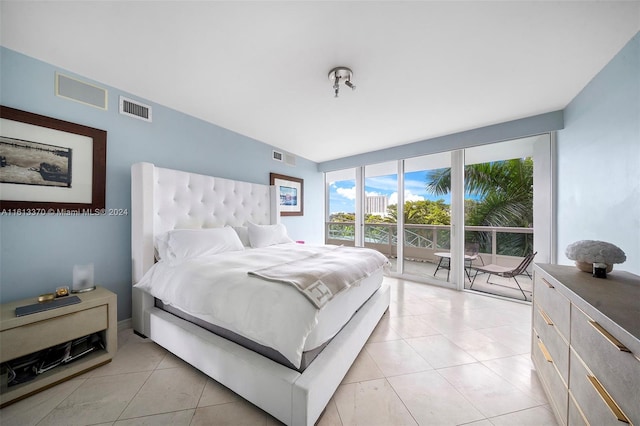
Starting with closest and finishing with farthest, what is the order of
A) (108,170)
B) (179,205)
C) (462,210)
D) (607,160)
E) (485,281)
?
(607,160), (108,170), (179,205), (462,210), (485,281)

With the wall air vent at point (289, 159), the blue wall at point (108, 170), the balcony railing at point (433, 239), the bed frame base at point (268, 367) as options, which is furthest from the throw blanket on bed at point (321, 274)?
the wall air vent at point (289, 159)

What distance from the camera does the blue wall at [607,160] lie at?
1.64 m

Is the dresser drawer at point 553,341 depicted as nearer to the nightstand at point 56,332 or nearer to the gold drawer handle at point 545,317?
the gold drawer handle at point 545,317

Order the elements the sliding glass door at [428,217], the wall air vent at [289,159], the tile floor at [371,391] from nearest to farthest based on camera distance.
→ the tile floor at [371,391]
the sliding glass door at [428,217]
the wall air vent at [289,159]

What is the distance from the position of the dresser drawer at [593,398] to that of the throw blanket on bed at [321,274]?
3.83 feet

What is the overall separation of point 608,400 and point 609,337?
233 millimetres

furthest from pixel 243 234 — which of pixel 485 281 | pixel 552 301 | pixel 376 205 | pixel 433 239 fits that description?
pixel 485 281

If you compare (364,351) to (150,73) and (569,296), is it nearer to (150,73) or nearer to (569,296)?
(569,296)

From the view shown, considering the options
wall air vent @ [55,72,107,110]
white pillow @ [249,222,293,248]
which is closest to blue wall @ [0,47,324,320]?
wall air vent @ [55,72,107,110]

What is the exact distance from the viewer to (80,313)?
1689 millimetres

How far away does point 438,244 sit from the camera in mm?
4449

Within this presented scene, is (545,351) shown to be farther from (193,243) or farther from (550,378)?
(193,243)

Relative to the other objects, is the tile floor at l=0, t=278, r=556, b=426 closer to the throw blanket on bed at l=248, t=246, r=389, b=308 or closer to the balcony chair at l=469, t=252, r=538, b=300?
the throw blanket on bed at l=248, t=246, r=389, b=308

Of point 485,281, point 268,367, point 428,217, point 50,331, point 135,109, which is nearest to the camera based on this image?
point 268,367
